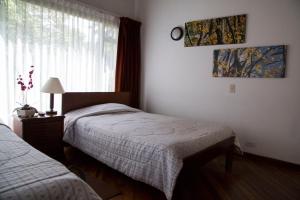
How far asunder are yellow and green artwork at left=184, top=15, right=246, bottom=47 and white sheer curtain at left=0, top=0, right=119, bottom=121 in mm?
1411

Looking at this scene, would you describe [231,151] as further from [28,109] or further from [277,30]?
[28,109]

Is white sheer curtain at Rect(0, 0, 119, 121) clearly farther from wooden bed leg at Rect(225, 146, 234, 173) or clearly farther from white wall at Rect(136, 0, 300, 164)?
wooden bed leg at Rect(225, 146, 234, 173)

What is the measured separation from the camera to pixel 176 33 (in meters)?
3.93

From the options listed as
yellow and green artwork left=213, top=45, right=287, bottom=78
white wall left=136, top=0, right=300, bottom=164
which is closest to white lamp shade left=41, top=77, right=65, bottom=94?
white wall left=136, top=0, right=300, bottom=164

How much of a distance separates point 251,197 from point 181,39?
2722 mm

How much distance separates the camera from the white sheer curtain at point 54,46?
2.80 meters

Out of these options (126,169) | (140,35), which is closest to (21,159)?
(126,169)

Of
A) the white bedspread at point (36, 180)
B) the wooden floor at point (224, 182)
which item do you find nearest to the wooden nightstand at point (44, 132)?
the wooden floor at point (224, 182)

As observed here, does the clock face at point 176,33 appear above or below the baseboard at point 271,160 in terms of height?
above

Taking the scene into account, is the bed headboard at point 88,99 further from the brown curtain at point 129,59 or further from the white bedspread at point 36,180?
the white bedspread at point 36,180

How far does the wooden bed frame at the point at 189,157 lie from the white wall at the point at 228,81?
0.69m

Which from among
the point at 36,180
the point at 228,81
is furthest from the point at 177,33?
the point at 36,180

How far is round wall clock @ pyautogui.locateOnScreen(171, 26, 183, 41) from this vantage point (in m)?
3.88

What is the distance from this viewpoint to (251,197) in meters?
2.17
